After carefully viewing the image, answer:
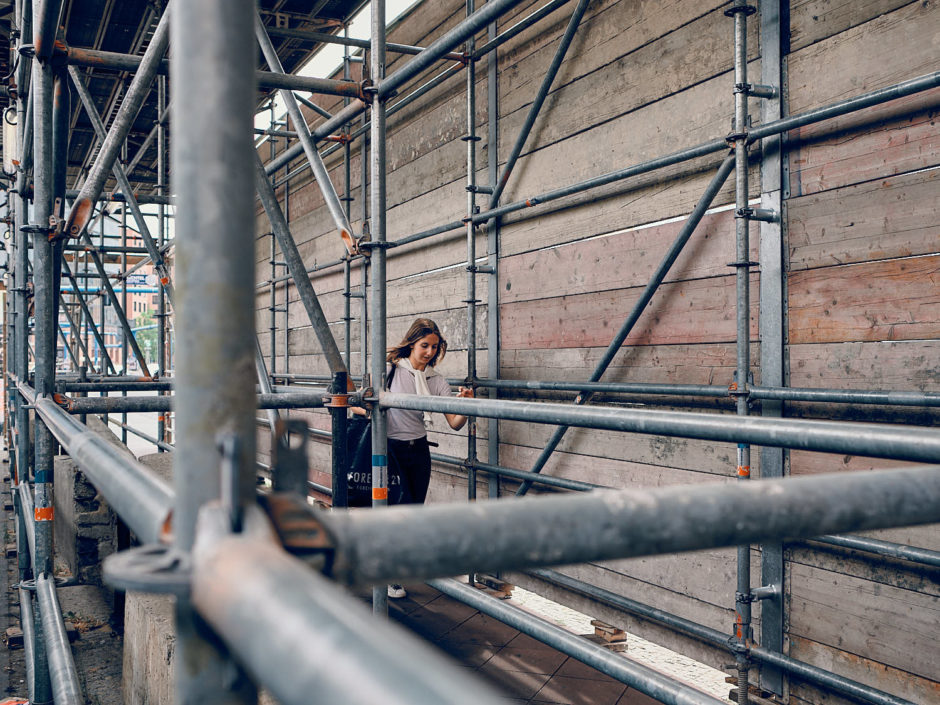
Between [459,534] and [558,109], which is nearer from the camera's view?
[459,534]

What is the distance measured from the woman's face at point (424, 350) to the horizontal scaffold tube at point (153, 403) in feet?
5.86

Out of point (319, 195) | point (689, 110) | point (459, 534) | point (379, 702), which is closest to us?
point (379, 702)

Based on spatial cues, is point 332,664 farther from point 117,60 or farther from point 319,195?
point 319,195

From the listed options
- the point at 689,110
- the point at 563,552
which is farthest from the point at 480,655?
the point at 563,552

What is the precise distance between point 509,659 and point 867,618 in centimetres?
177

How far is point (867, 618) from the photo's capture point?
10.2 ft

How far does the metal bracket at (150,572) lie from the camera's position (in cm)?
69

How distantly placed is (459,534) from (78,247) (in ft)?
28.1

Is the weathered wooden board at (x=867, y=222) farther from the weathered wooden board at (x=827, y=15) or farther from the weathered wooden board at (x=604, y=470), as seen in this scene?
the weathered wooden board at (x=604, y=470)

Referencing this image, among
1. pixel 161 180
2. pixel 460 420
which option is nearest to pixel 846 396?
pixel 460 420

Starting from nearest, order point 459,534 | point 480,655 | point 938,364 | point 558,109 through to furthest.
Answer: point 459,534 < point 938,364 < point 480,655 < point 558,109

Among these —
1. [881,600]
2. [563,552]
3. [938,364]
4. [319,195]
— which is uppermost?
[319,195]

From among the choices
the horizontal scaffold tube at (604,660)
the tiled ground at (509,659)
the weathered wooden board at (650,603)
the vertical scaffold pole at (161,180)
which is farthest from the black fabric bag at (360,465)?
the vertical scaffold pole at (161,180)

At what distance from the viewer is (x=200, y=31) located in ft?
2.72
